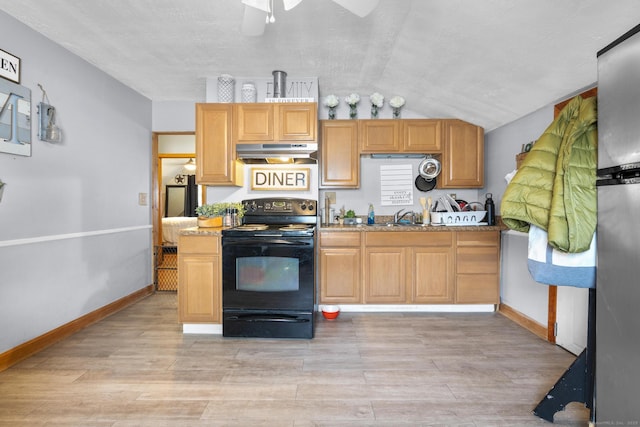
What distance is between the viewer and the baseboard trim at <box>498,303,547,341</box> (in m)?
2.72

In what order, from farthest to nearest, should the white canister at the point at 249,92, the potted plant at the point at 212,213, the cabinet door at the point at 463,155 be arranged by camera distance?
the cabinet door at the point at 463,155, the white canister at the point at 249,92, the potted plant at the point at 212,213

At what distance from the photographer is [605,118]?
4.07 ft

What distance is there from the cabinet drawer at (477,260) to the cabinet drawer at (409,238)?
21 cm

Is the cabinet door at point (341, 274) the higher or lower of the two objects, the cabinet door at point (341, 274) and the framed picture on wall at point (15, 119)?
the lower

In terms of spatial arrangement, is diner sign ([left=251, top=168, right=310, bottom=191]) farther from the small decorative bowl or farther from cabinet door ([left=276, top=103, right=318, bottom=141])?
the small decorative bowl

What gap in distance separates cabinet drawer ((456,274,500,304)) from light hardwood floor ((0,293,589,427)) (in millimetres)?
398

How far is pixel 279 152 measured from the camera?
313cm

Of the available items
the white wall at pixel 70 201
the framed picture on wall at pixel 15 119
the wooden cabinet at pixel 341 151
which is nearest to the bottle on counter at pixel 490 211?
the wooden cabinet at pixel 341 151

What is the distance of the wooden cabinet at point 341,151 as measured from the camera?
3547 millimetres

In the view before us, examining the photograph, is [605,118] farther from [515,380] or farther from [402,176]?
[402,176]

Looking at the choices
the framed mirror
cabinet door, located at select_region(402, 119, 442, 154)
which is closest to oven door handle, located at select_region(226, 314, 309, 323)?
cabinet door, located at select_region(402, 119, 442, 154)

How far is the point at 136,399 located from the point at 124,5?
258 centimetres

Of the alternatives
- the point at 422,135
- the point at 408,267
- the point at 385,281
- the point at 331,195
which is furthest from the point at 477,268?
the point at 331,195

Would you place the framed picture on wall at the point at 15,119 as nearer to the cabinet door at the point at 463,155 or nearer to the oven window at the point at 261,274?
the oven window at the point at 261,274
